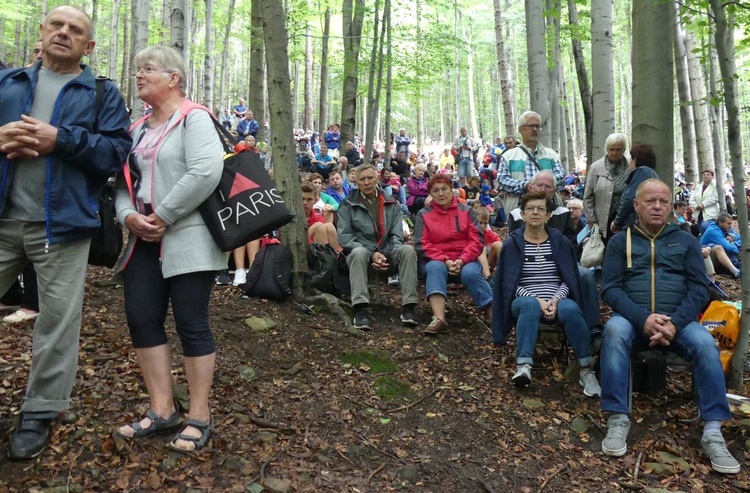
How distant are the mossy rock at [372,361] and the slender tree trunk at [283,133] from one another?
1.14m

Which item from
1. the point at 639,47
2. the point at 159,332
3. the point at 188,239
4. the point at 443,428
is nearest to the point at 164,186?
the point at 188,239

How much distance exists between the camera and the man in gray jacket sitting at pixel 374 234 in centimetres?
566

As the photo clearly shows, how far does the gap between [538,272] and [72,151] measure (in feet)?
11.9

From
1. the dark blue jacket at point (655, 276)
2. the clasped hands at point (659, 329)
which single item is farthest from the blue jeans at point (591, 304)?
the clasped hands at point (659, 329)

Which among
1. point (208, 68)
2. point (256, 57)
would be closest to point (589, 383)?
point (256, 57)

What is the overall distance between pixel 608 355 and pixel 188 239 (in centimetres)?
285

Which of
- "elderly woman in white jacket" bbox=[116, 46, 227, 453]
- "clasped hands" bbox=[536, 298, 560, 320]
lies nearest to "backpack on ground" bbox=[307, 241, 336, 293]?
"clasped hands" bbox=[536, 298, 560, 320]

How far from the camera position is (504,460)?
11.0 feet

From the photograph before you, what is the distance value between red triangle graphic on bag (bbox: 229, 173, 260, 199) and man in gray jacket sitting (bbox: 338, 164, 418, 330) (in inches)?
110

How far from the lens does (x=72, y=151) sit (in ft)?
8.39

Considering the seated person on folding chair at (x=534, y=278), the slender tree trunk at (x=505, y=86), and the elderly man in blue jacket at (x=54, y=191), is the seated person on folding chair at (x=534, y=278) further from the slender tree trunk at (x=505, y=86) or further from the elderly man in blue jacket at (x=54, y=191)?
the slender tree trunk at (x=505, y=86)

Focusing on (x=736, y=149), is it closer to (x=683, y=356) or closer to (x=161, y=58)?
(x=683, y=356)

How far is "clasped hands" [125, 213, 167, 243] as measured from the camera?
8.73ft

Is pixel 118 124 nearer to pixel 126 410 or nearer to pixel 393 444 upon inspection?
pixel 126 410
